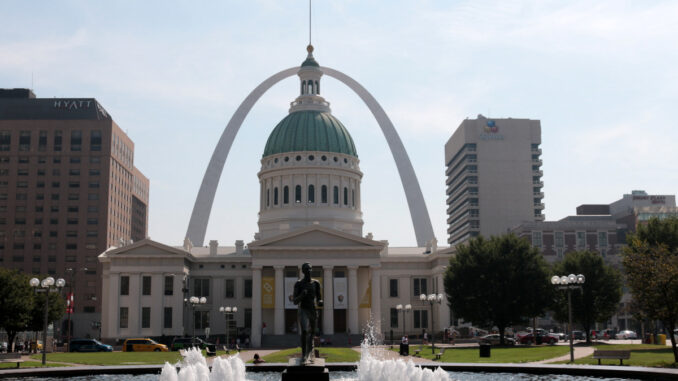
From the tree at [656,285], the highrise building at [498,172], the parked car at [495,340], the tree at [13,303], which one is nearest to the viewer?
the tree at [656,285]

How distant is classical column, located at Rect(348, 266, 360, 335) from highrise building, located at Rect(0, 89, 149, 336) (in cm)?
6398

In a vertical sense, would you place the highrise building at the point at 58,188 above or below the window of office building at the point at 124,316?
above

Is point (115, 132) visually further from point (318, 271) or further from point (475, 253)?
point (475, 253)

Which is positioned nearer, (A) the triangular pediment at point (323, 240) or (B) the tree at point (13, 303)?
(B) the tree at point (13, 303)

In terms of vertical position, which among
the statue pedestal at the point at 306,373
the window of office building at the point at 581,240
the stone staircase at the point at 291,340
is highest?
the window of office building at the point at 581,240

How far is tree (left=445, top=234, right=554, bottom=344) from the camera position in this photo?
77.1m

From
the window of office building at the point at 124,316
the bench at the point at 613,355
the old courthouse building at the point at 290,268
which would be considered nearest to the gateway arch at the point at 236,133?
the old courthouse building at the point at 290,268

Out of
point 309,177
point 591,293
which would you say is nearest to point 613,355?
point 591,293

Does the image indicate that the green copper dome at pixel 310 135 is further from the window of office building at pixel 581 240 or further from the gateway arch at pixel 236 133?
the window of office building at pixel 581 240

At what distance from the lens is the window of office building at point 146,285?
92.2 metres

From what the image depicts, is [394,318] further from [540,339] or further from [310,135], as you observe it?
[310,135]

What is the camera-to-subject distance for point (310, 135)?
11188 centimetres

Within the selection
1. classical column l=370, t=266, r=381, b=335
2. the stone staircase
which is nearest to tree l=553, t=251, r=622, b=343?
classical column l=370, t=266, r=381, b=335

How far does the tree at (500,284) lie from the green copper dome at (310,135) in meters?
36.8
